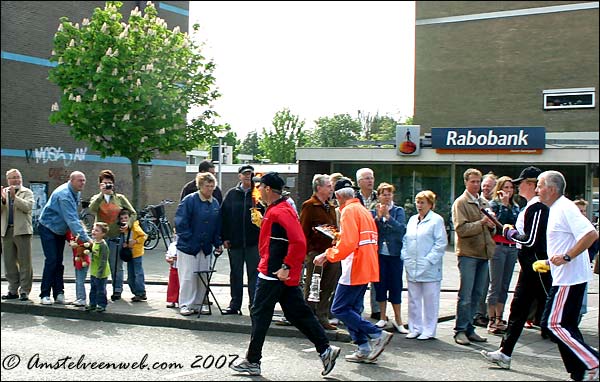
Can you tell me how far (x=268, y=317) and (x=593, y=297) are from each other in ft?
31.5

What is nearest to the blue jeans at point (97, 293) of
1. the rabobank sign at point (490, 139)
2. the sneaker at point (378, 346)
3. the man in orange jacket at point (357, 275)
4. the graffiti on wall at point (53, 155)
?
the man in orange jacket at point (357, 275)

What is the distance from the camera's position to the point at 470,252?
897cm

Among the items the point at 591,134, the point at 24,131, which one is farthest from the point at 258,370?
the point at 591,134

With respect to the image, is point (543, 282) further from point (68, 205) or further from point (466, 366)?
point (68, 205)

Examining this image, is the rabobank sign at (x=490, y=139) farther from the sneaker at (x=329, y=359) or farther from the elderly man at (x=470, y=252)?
the sneaker at (x=329, y=359)

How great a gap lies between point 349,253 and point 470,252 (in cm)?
217

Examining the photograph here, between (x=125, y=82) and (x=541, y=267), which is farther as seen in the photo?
(x=125, y=82)

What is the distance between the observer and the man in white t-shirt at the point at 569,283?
671cm

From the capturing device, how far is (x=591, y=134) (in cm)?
3231

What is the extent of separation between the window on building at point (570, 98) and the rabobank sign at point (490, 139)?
834cm

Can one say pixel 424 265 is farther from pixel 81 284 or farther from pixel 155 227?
pixel 155 227

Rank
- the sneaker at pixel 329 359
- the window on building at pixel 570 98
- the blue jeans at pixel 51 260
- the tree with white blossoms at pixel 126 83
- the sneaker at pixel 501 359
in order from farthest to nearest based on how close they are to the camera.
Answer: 1. the window on building at pixel 570 98
2. the tree with white blossoms at pixel 126 83
3. the blue jeans at pixel 51 260
4. the sneaker at pixel 501 359
5. the sneaker at pixel 329 359

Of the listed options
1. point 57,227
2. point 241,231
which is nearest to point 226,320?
point 241,231

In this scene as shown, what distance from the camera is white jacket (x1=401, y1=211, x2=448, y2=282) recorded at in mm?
8977
